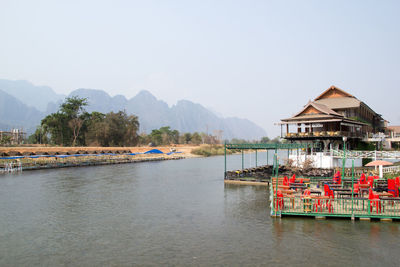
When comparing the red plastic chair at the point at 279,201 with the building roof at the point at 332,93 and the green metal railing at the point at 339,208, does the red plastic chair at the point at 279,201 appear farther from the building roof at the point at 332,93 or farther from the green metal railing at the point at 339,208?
the building roof at the point at 332,93

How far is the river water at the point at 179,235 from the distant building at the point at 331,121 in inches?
913

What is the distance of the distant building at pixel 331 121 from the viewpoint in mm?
48812

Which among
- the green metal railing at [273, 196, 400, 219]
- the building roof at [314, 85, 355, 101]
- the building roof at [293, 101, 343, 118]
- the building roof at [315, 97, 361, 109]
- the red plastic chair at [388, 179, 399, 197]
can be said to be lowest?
the green metal railing at [273, 196, 400, 219]

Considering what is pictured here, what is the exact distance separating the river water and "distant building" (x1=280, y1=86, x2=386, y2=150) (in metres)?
23.2

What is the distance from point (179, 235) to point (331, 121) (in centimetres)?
3666

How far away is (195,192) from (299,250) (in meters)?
20.1

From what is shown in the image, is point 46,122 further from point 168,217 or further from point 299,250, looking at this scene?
point 299,250

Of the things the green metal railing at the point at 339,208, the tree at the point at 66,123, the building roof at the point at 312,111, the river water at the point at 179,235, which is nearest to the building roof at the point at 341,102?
the building roof at the point at 312,111

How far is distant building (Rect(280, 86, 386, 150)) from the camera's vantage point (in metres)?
48.8

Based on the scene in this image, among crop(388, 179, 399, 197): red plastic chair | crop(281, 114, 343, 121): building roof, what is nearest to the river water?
crop(388, 179, 399, 197): red plastic chair

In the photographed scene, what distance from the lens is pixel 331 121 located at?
158 feet

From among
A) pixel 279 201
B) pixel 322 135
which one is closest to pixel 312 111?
pixel 322 135

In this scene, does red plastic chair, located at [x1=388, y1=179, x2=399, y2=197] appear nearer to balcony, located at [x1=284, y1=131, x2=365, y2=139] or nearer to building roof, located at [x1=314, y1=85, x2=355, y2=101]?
balcony, located at [x1=284, y1=131, x2=365, y2=139]

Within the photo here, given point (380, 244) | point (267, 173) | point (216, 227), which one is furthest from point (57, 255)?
point (267, 173)
